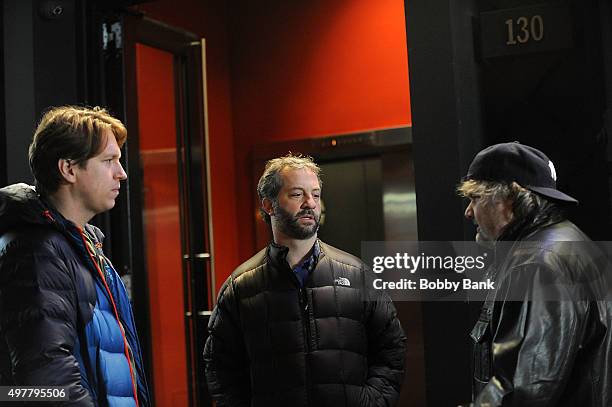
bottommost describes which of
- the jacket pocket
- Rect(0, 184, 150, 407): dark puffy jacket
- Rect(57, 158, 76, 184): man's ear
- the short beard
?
the jacket pocket

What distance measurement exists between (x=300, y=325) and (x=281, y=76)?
8.90ft

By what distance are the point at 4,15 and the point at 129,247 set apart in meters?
1.37

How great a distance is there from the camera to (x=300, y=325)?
124 inches

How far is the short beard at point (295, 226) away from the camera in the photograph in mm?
3236

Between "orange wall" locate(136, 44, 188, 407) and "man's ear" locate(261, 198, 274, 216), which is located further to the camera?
"orange wall" locate(136, 44, 188, 407)

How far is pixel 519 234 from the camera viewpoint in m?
2.46

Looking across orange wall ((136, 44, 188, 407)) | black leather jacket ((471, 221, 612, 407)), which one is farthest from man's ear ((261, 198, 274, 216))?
orange wall ((136, 44, 188, 407))

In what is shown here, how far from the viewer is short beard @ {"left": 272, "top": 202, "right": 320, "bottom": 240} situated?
10.6ft

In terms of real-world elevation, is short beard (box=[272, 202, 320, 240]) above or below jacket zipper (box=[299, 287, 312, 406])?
above

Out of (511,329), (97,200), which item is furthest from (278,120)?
(511,329)

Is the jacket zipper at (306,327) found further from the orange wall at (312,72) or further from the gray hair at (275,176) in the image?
the orange wall at (312,72)

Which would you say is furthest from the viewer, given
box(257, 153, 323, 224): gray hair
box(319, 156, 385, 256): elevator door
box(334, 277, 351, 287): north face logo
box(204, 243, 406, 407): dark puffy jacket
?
box(319, 156, 385, 256): elevator door

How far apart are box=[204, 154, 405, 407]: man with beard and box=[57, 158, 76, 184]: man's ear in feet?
3.07

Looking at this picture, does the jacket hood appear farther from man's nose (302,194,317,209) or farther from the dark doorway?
the dark doorway
